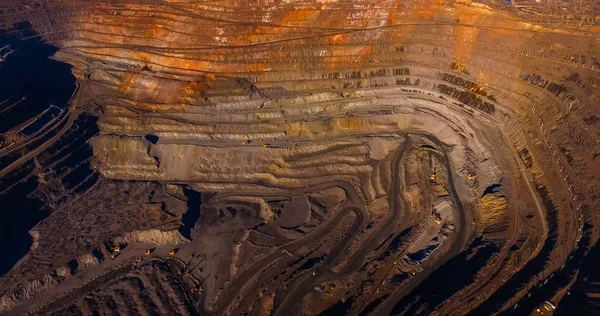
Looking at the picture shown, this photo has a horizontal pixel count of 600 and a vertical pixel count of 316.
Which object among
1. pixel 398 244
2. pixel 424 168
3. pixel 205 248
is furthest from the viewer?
pixel 424 168

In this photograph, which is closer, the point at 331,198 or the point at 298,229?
the point at 298,229

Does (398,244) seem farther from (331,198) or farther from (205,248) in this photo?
(205,248)

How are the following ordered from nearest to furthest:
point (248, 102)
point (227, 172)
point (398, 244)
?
point (398, 244)
point (227, 172)
point (248, 102)

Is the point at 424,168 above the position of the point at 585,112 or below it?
below

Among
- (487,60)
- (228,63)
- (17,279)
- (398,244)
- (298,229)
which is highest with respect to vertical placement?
(487,60)

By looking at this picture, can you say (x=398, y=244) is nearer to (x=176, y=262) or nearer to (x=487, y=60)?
(x=176, y=262)

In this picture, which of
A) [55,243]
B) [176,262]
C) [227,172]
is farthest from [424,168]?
[55,243]
